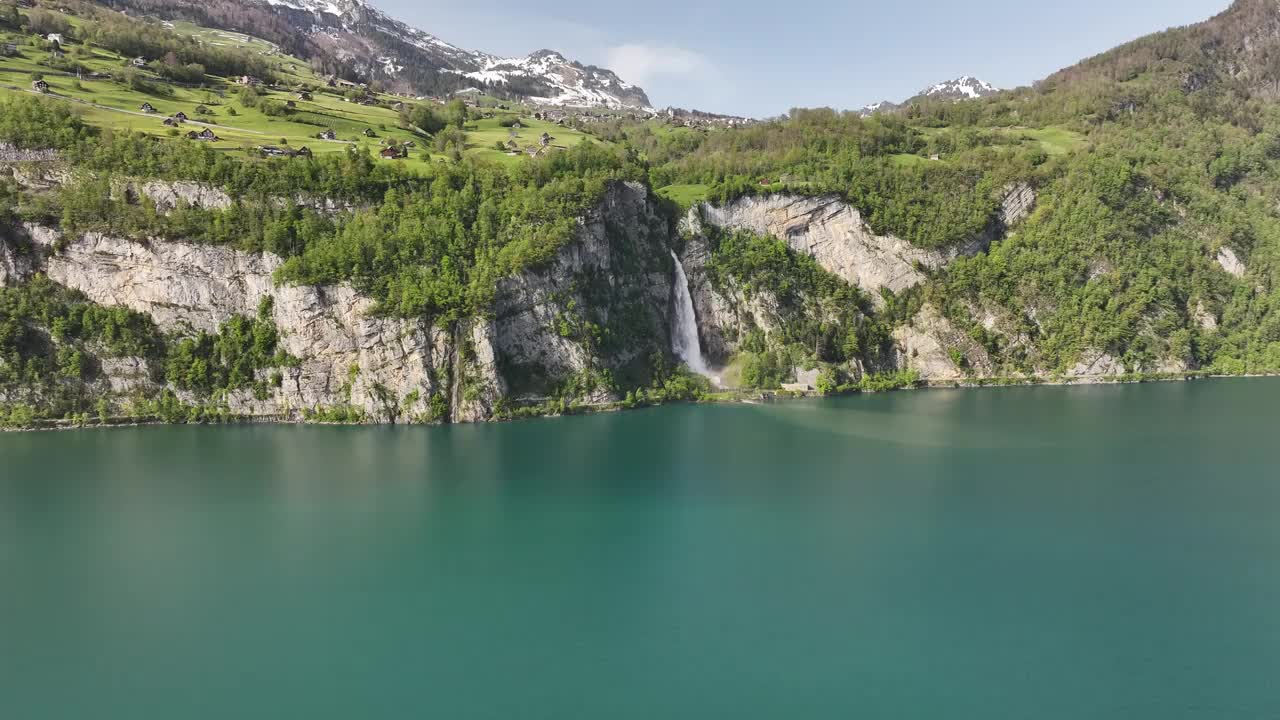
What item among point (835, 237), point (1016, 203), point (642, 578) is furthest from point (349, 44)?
point (642, 578)

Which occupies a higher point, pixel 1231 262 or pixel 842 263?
pixel 842 263

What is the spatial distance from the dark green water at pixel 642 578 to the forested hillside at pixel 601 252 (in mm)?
7474

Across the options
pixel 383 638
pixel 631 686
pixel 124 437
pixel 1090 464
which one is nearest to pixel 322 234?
pixel 124 437

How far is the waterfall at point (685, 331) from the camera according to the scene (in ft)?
196

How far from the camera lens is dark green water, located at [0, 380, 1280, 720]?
17.0 metres

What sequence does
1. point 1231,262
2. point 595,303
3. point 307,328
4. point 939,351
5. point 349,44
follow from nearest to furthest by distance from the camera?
point 307,328, point 595,303, point 939,351, point 1231,262, point 349,44

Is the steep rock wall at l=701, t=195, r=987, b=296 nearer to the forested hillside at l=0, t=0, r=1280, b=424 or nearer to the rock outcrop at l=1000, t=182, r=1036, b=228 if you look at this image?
the forested hillside at l=0, t=0, r=1280, b=424

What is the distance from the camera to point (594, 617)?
20562 millimetres

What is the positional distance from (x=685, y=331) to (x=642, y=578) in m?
39.7

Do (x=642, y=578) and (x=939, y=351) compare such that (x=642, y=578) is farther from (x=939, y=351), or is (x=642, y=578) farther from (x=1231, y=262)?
(x=1231, y=262)

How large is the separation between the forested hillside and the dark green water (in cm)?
747

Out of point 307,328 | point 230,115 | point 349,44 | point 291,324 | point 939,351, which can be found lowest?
point 939,351

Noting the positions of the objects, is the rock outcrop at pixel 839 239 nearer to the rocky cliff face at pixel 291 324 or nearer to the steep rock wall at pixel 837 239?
the steep rock wall at pixel 837 239

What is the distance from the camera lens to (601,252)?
55.7 metres
